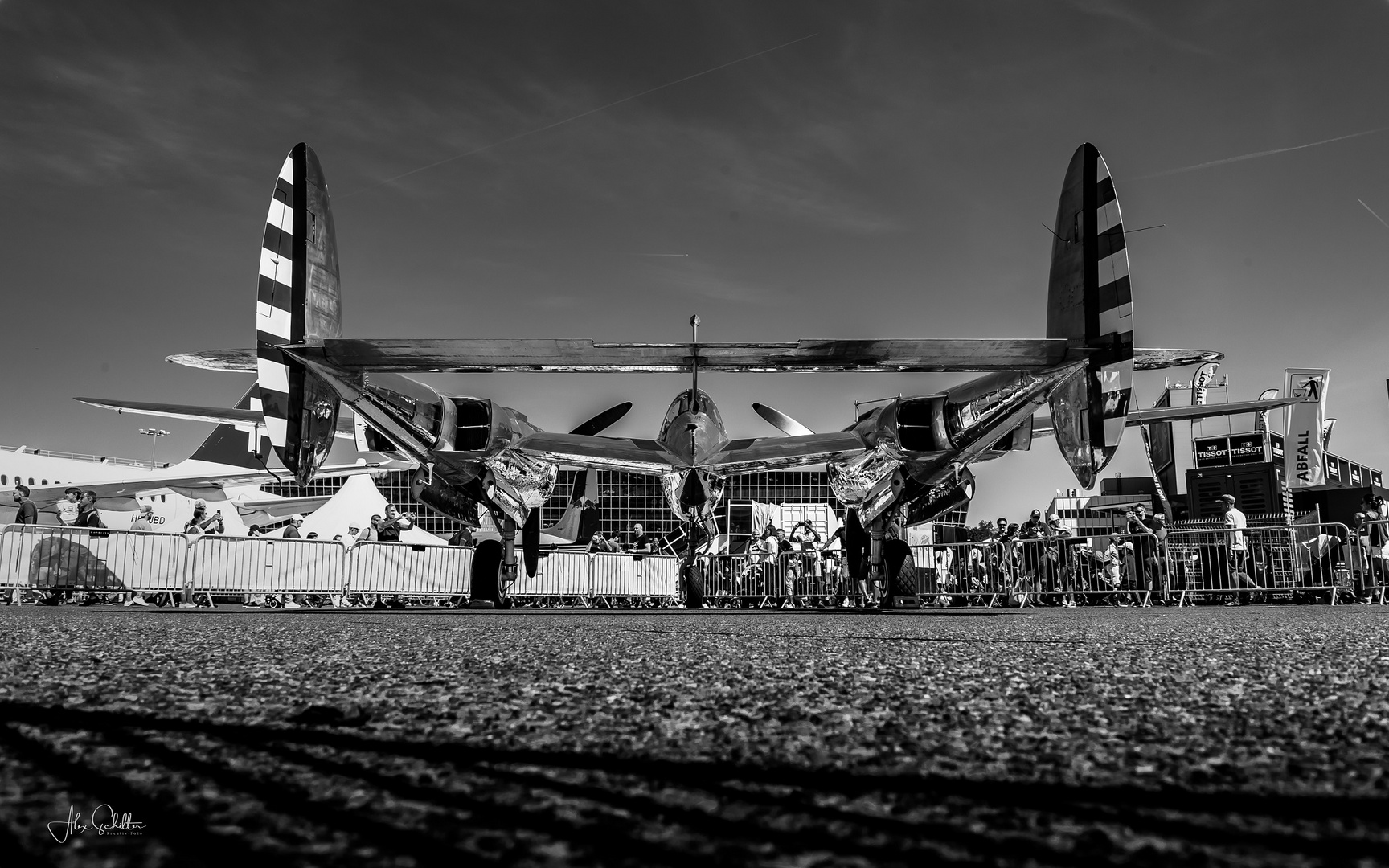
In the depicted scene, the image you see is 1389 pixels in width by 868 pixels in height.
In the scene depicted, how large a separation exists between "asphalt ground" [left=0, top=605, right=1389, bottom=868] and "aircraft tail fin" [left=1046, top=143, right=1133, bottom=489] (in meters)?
3.83

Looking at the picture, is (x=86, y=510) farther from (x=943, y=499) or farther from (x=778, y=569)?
(x=943, y=499)

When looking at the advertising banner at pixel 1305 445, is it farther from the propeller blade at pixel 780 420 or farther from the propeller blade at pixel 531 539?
the propeller blade at pixel 531 539

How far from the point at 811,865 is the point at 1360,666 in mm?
3170

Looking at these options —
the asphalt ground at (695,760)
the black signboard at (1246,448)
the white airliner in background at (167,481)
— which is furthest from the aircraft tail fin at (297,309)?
the black signboard at (1246,448)

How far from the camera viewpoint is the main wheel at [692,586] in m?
11.7

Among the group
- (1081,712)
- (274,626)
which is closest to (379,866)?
(1081,712)

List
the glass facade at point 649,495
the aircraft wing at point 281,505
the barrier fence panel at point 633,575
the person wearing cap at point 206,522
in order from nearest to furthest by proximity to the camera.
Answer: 1. the person wearing cap at point 206,522
2. the barrier fence panel at point 633,575
3. the aircraft wing at point 281,505
4. the glass facade at point 649,495

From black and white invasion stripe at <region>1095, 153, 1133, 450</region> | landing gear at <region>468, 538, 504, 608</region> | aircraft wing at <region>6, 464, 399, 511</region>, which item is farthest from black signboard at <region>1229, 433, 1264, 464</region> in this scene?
aircraft wing at <region>6, 464, 399, 511</region>

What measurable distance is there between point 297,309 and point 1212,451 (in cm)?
3315

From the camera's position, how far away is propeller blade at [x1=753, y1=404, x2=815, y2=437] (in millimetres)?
12516

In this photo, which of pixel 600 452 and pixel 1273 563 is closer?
pixel 600 452

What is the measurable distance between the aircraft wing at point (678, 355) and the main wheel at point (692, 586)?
17.7 ft

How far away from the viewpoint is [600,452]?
955 cm

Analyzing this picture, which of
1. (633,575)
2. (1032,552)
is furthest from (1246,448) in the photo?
(633,575)
